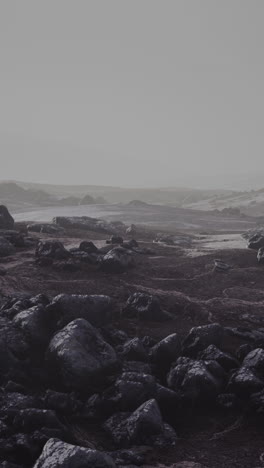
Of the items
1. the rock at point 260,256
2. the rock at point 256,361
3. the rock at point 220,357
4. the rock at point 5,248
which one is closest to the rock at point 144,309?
the rock at point 220,357

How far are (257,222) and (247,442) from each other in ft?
110

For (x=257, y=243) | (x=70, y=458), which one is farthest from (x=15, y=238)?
(x=70, y=458)

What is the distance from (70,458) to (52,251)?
376 inches

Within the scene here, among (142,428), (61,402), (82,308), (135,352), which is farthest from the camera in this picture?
(82,308)

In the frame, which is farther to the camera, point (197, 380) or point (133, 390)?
point (197, 380)

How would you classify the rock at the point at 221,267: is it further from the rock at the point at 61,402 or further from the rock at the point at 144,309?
the rock at the point at 61,402

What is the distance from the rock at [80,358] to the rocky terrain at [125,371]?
19mm

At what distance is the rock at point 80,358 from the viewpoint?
304 inches

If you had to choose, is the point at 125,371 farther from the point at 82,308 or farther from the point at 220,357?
the point at 82,308

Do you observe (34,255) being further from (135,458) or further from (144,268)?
(135,458)

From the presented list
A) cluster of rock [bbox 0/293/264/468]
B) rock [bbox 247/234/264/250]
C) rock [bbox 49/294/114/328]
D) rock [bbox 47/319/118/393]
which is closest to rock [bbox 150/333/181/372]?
cluster of rock [bbox 0/293/264/468]

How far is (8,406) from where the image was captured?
6.75m

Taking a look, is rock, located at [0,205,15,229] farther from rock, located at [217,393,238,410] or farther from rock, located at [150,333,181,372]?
rock, located at [217,393,238,410]

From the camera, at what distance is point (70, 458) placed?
16.6 feet
